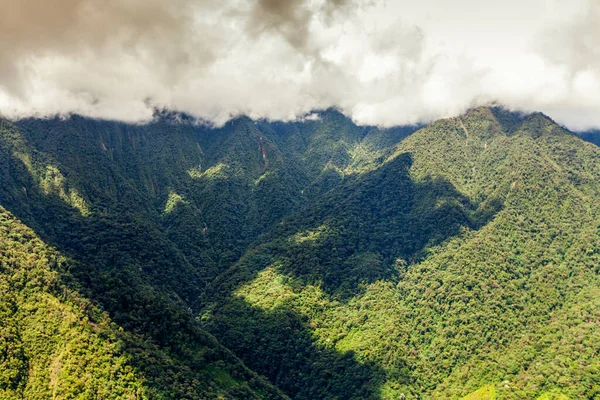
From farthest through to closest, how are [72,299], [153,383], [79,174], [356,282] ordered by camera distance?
[79,174] < [356,282] < [72,299] < [153,383]

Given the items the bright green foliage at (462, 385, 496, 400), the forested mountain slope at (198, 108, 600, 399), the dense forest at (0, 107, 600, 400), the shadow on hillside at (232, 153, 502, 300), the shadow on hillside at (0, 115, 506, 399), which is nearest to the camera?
the dense forest at (0, 107, 600, 400)

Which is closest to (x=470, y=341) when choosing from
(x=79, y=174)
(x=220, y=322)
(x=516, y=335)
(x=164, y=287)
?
(x=516, y=335)

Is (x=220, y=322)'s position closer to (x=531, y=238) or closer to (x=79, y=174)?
(x=79, y=174)

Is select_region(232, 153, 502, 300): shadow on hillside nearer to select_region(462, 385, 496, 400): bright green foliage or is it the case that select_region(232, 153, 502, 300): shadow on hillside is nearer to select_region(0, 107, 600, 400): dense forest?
select_region(0, 107, 600, 400): dense forest

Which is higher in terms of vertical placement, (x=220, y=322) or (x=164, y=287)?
(x=164, y=287)

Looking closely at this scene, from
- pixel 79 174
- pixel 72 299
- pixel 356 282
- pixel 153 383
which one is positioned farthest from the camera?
pixel 79 174

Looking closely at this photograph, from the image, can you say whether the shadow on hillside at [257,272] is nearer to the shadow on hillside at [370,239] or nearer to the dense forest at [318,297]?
→ the shadow on hillside at [370,239]

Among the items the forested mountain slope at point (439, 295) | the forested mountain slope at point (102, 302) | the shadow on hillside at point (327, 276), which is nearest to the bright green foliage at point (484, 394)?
the forested mountain slope at point (439, 295)

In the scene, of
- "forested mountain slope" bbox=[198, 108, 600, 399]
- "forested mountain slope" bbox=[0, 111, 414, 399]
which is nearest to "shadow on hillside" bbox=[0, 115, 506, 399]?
"forested mountain slope" bbox=[0, 111, 414, 399]

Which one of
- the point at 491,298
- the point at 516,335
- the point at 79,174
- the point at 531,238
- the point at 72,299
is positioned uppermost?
the point at 79,174
